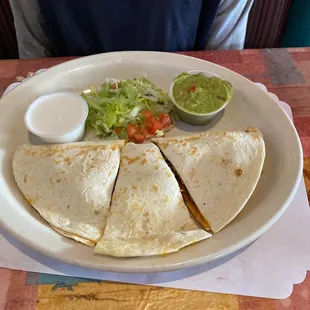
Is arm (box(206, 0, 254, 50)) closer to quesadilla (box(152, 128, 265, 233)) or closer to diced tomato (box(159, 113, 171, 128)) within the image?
diced tomato (box(159, 113, 171, 128))

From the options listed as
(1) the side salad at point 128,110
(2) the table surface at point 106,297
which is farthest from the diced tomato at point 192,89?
(2) the table surface at point 106,297

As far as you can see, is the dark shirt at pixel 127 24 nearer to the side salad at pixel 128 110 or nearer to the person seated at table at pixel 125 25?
the person seated at table at pixel 125 25

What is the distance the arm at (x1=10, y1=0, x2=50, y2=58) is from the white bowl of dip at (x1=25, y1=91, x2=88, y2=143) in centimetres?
79

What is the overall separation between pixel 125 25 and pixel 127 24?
0.05 feet

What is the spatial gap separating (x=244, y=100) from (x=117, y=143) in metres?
0.74

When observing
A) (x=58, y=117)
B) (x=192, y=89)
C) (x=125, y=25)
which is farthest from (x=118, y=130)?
(x=125, y=25)

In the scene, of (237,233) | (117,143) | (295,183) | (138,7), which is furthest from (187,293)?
(138,7)

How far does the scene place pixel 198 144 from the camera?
181 centimetres

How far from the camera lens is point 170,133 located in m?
2.08

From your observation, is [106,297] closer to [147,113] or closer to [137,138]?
[137,138]

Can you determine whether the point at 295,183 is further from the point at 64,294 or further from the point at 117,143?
the point at 64,294

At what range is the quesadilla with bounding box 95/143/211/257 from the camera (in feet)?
4.73

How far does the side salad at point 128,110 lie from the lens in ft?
6.68

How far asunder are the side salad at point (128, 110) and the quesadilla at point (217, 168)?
0.64ft
